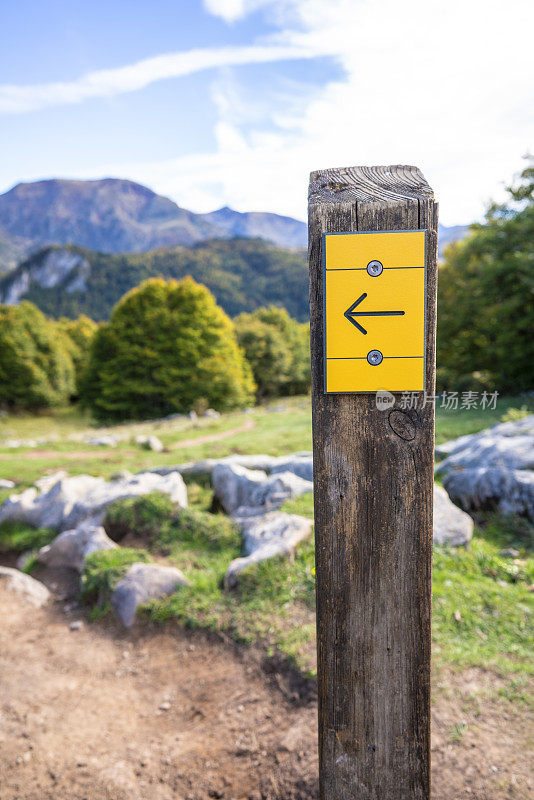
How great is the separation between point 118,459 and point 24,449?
3.56 m

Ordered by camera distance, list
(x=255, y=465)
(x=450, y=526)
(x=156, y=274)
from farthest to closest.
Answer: (x=156, y=274) → (x=255, y=465) → (x=450, y=526)

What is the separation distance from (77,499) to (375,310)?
5979 millimetres

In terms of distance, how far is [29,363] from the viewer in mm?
29719

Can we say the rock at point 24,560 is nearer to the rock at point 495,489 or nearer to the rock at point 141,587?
the rock at point 141,587

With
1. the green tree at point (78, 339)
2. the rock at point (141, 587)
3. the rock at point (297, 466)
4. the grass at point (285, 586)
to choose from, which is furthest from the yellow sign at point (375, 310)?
the green tree at point (78, 339)

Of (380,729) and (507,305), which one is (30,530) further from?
(507,305)

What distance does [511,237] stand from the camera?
55.2 ft

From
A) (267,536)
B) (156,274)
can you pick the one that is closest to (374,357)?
(267,536)

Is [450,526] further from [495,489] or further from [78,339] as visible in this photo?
[78,339]

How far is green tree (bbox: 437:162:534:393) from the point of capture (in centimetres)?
1602

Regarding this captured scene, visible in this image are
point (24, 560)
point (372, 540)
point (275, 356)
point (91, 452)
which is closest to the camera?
point (372, 540)

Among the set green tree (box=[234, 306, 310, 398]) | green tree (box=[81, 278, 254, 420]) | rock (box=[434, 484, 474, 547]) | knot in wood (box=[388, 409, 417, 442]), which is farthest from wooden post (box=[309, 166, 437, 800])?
green tree (box=[234, 306, 310, 398])

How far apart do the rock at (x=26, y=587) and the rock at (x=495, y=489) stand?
4.52 meters

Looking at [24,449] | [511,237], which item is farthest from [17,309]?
[511,237]
